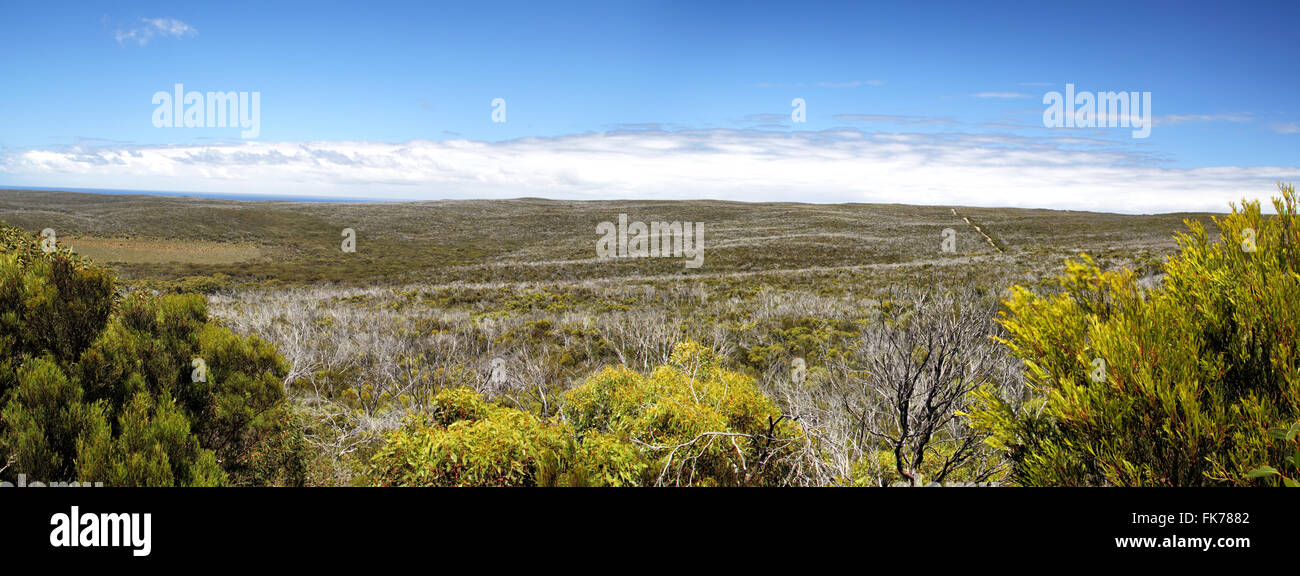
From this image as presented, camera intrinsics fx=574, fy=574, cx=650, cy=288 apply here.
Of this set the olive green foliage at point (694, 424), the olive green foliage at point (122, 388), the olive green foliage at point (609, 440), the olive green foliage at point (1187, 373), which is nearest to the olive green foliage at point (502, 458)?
the olive green foliage at point (609, 440)

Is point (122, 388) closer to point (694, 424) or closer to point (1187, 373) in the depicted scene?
point (694, 424)

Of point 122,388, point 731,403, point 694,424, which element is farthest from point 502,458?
point 122,388

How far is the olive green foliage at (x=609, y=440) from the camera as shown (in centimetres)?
264

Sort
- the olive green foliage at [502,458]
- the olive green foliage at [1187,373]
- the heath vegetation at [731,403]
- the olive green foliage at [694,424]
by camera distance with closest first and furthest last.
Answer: the olive green foliage at [1187,373] < the heath vegetation at [731,403] < the olive green foliage at [502,458] < the olive green foliage at [694,424]

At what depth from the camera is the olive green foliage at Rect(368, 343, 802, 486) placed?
264 cm

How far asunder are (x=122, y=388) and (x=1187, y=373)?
4.99 meters

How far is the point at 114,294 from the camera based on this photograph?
364 cm

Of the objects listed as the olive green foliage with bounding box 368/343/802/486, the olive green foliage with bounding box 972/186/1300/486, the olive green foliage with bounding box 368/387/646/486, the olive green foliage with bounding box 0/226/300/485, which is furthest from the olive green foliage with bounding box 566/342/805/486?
the olive green foliage with bounding box 0/226/300/485

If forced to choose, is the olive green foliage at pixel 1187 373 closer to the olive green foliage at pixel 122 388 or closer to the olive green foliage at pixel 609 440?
the olive green foliage at pixel 609 440

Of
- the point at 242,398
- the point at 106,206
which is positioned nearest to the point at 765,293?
the point at 242,398

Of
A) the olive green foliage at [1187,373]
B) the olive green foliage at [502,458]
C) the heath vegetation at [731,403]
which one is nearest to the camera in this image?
the olive green foliage at [1187,373]

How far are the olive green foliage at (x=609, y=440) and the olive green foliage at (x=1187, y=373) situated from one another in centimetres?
110
